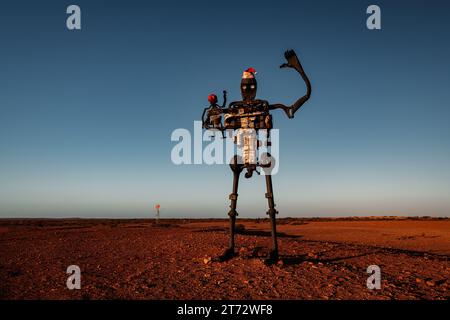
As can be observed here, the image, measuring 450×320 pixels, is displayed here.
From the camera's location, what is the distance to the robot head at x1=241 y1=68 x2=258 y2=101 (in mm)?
8711

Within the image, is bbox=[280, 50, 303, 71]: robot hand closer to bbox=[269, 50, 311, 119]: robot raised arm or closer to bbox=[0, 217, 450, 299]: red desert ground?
bbox=[269, 50, 311, 119]: robot raised arm

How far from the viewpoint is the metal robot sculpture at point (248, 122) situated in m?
7.79

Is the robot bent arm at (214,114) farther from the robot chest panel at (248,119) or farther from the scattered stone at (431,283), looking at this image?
the scattered stone at (431,283)

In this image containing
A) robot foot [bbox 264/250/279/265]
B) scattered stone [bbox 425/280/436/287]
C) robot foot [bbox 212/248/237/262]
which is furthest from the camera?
robot foot [bbox 212/248/237/262]

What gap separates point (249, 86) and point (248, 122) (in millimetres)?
1007

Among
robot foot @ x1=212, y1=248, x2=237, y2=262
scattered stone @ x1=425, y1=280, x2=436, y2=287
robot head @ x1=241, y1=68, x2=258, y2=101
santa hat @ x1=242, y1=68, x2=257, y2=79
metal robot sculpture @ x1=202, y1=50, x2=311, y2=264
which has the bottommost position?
scattered stone @ x1=425, y1=280, x2=436, y2=287

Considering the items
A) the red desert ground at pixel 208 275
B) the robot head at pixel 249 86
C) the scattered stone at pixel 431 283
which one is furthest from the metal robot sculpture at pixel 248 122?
the scattered stone at pixel 431 283

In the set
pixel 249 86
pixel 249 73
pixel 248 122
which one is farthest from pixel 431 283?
pixel 249 73

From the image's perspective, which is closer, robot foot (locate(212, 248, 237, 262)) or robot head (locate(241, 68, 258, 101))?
robot foot (locate(212, 248, 237, 262))

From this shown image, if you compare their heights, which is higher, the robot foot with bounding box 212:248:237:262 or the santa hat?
the santa hat

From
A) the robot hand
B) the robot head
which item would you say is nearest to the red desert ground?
the robot head

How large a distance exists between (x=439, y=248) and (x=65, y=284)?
54.3ft

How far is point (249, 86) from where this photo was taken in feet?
28.6

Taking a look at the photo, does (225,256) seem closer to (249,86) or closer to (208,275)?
(208,275)
